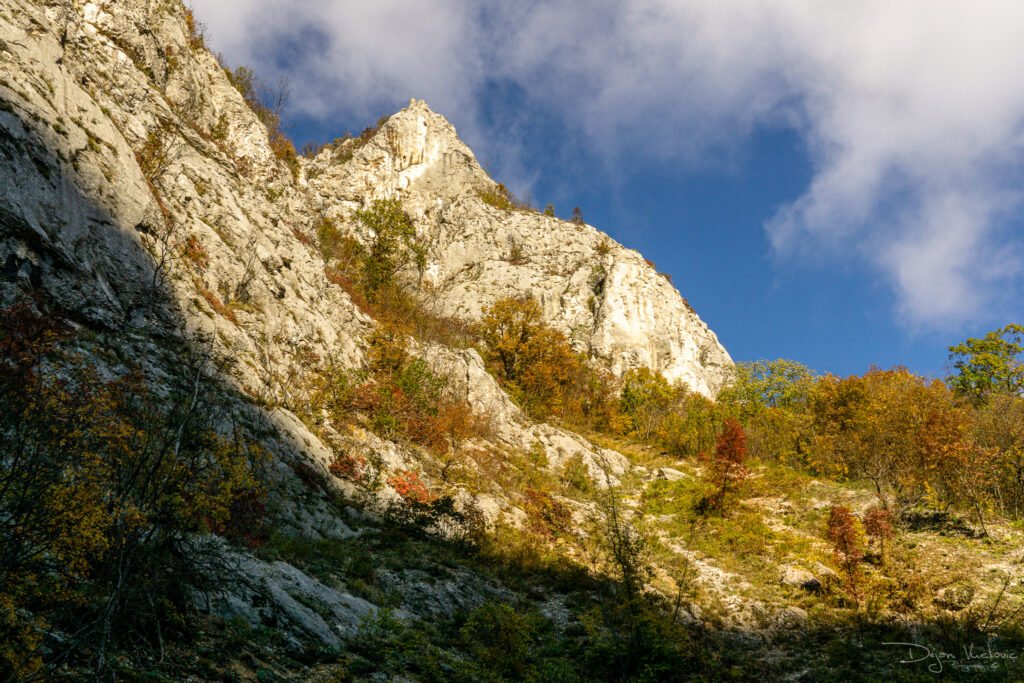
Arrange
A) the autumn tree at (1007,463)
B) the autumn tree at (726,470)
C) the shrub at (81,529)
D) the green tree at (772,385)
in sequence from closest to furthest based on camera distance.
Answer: the shrub at (81,529) < the autumn tree at (1007,463) < the autumn tree at (726,470) < the green tree at (772,385)

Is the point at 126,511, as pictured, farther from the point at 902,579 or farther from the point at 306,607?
the point at 902,579

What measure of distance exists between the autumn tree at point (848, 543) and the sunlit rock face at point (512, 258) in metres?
38.5

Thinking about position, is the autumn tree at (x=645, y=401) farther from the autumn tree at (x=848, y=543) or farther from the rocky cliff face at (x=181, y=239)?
the autumn tree at (x=848, y=543)

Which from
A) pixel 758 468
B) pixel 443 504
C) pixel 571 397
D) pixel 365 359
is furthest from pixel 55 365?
Answer: pixel 571 397

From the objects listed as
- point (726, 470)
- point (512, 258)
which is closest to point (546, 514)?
point (726, 470)

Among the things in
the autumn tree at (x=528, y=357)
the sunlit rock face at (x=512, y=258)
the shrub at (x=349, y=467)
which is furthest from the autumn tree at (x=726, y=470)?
the sunlit rock face at (x=512, y=258)

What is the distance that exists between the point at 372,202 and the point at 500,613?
210 ft

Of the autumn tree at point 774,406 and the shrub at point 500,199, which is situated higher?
the shrub at point 500,199

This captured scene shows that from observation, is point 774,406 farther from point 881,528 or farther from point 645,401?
point 881,528

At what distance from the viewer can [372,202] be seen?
67.6 meters

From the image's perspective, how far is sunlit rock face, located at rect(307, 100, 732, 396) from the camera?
6216cm

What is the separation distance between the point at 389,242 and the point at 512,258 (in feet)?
55.5

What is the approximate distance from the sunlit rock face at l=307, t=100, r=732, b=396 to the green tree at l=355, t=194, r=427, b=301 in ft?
8.62

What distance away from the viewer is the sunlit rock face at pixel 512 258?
62.2 meters
